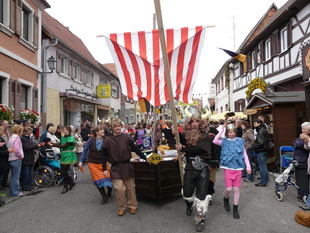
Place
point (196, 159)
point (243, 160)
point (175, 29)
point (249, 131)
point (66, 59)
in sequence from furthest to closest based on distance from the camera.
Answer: point (66, 59) < point (249, 131) < point (175, 29) < point (243, 160) < point (196, 159)

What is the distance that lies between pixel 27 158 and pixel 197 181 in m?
4.35

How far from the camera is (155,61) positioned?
16.0 ft

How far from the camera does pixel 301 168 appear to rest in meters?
5.16

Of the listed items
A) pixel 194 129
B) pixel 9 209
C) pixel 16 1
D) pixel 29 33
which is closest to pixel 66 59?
pixel 29 33

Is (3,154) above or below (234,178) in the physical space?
above

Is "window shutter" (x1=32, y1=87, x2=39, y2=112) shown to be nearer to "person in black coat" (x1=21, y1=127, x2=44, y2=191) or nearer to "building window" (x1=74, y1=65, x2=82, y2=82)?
"person in black coat" (x1=21, y1=127, x2=44, y2=191)

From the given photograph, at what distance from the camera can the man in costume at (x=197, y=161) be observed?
161 inches

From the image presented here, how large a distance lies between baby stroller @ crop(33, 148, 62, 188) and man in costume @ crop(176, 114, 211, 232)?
4184mm

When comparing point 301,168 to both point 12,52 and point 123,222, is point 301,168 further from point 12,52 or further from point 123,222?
point 12,52

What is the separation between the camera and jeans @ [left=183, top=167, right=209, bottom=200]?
13.5ft

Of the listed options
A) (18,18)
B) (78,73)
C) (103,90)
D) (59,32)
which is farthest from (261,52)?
(18,18)

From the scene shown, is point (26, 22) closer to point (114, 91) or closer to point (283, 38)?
point (283, 38)

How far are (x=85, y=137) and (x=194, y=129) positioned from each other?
8048 mm

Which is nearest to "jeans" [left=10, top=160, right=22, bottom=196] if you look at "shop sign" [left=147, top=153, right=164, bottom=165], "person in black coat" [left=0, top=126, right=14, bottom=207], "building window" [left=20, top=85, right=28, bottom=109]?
"person in black coat" [left=0, top=126, right=14, bottom=207]
